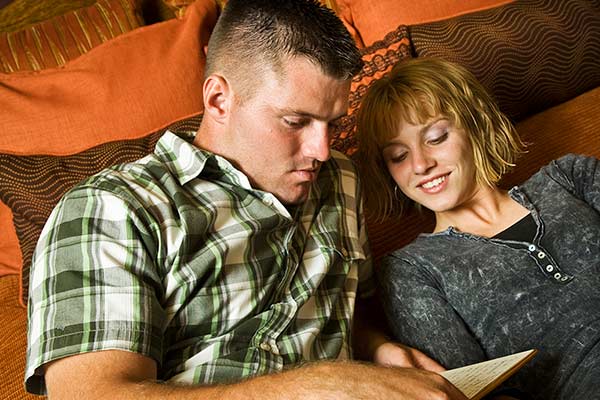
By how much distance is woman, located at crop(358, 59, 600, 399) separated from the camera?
4.34ft

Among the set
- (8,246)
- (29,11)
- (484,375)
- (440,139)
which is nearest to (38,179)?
(8,246)

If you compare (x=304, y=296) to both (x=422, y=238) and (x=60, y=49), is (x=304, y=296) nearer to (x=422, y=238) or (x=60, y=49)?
(x=422, y=238)

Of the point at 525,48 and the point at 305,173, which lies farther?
the point at 525,48

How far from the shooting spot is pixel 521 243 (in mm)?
1422

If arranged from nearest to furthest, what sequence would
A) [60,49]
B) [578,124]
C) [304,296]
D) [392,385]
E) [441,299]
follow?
[392,385] < [304,296] < [441,299] < [60,49] < [578,124]

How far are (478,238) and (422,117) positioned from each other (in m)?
0.28

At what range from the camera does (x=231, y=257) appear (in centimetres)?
117

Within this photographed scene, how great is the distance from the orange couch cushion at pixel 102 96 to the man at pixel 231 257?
321mm

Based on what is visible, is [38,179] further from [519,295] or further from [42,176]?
[519,295]

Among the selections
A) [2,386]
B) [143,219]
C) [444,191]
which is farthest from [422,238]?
[2,386]

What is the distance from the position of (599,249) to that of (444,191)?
1.07 feet

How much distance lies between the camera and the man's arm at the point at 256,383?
87 centimetres

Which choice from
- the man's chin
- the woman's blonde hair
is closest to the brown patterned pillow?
the man's chin

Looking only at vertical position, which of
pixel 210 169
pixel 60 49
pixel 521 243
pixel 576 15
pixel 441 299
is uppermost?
pixel 576 15
